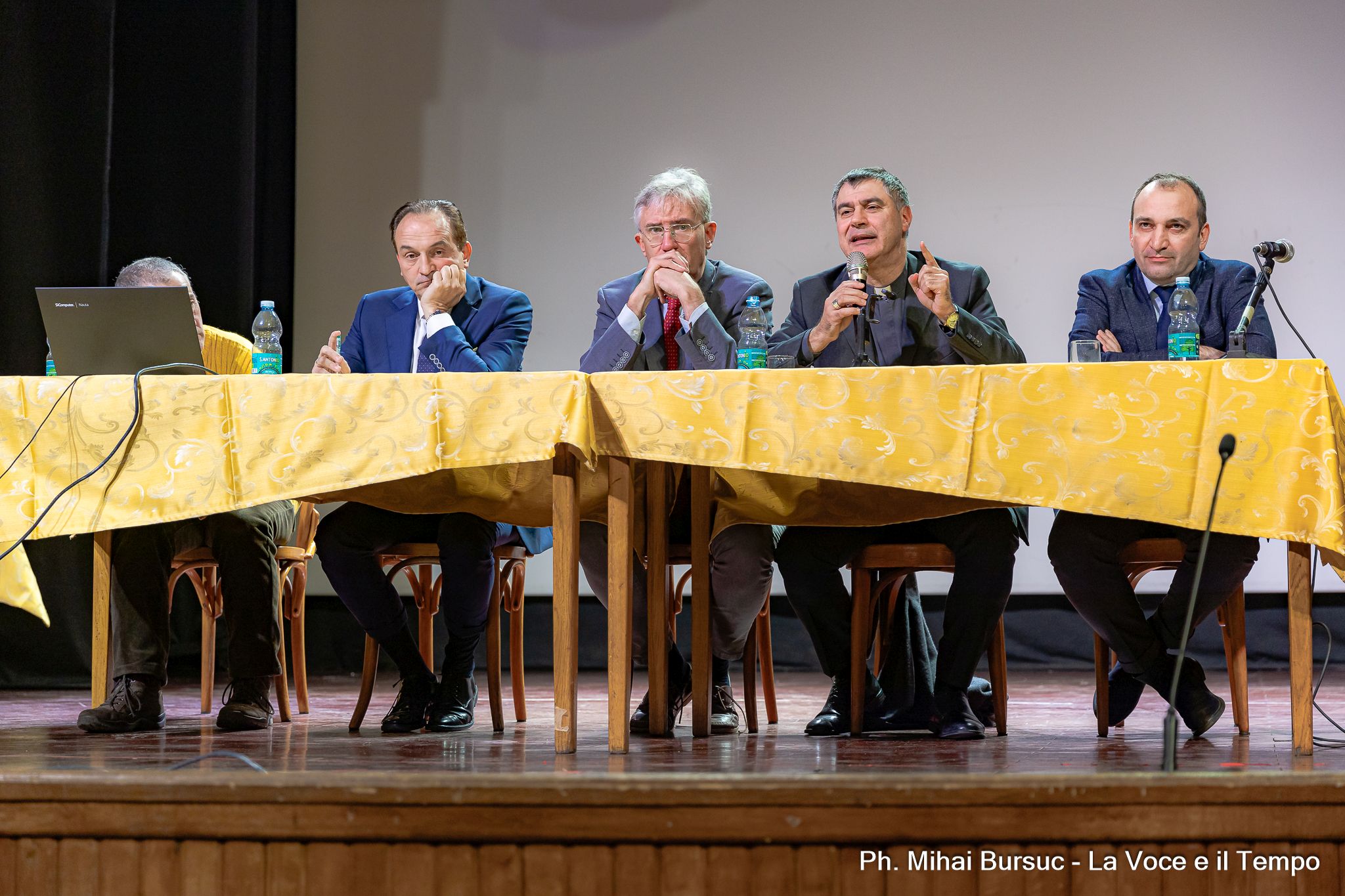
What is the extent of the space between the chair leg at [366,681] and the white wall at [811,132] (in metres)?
2.08

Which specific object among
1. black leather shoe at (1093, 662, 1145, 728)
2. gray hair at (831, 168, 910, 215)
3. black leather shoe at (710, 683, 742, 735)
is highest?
gray hair at (831, 168, 910, 215)

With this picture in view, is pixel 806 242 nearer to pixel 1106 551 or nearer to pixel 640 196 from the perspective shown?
pixel 640 196

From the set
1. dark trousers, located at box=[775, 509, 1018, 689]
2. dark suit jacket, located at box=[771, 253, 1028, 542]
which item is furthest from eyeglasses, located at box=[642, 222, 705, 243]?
dark trousers, located at box=[775, 509, 1018, 689]

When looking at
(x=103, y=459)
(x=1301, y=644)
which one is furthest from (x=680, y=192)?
(x=1301, y=644)

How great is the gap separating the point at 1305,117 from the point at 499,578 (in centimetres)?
357

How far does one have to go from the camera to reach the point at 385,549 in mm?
2674

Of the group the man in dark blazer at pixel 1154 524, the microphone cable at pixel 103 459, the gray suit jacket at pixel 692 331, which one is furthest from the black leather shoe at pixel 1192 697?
the microphone cable at pixel 103 459

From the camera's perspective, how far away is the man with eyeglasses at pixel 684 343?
2615 millimetres

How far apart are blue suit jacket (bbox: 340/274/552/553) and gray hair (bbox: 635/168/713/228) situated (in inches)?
14.8

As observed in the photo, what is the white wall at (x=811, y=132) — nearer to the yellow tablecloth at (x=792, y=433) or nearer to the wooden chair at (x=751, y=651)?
the wooden chair at (x=751, y=651)

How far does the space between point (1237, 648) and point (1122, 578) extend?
1.02 feet

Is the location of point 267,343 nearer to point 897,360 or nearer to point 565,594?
point 565,594

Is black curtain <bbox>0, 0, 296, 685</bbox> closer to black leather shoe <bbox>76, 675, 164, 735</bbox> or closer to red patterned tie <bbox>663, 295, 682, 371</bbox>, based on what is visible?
black leather shoe <bbox>76, 675, 164, 735</bbox>

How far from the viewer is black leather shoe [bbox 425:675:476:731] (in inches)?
103
